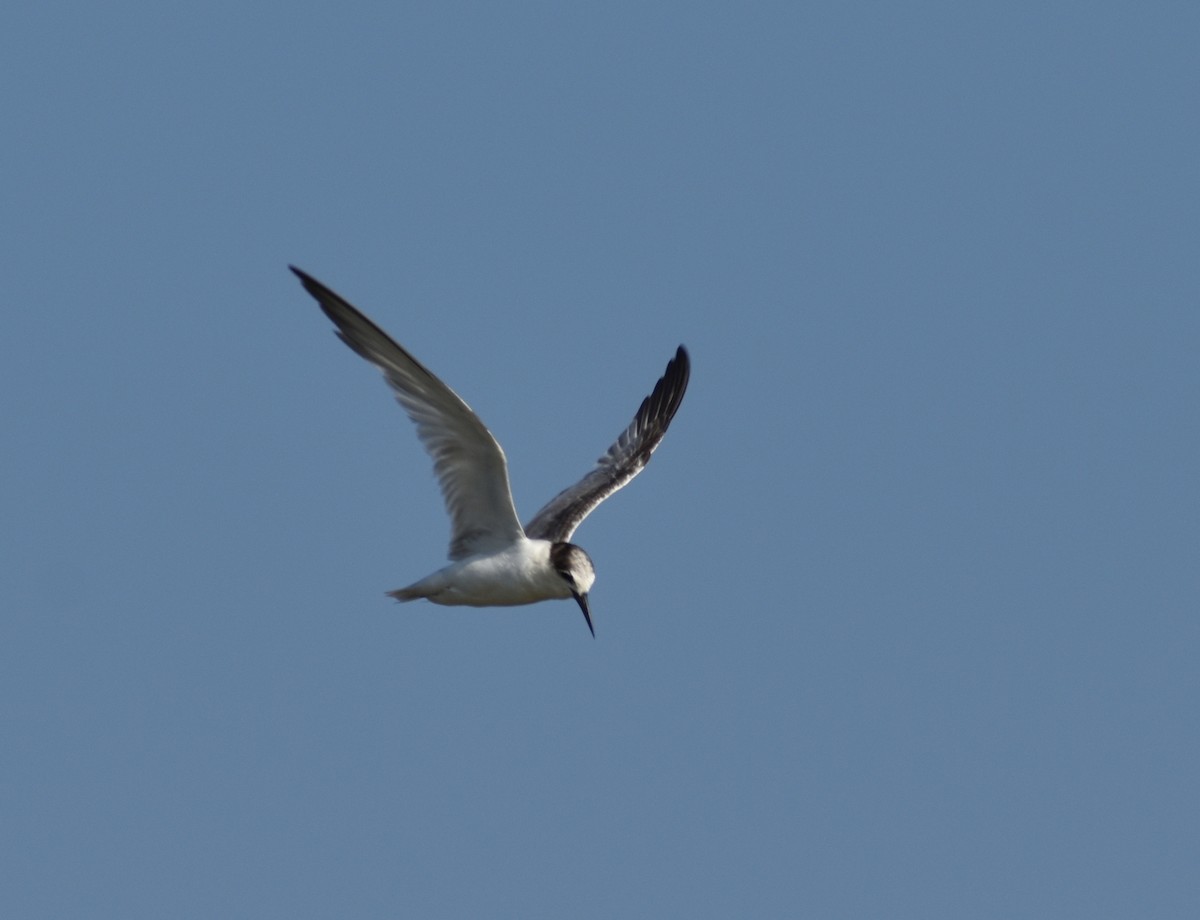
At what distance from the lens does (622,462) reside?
797 inches

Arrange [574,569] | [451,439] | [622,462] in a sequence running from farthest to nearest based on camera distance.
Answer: [622,462] < [574,569] < [451,439]

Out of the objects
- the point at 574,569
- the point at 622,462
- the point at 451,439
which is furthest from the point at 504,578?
the point at 622,462

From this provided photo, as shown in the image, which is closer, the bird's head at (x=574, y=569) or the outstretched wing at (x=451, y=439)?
the outstretched wing at (x=451, y=439)

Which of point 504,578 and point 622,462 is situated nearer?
point 504,578

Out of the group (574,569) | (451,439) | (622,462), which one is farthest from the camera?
(622,462)

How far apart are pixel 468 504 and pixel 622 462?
14.1 feet

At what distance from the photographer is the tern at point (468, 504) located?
602 inches

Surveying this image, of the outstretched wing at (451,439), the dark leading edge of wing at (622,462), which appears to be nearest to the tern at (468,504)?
the outstretched wing at (451,439)

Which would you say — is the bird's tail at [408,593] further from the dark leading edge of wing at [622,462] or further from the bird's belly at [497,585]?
the dark leading edge of wing at [622,462]

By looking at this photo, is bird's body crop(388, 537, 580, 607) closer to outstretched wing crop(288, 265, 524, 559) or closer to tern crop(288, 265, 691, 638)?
tern crop(288, 265, 691, 638)

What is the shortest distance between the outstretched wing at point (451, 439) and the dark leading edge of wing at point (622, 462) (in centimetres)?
159

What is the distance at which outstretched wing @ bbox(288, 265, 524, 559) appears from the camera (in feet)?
49.9

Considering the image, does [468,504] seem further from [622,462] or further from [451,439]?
[622,462]

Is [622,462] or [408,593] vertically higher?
[622,462]
